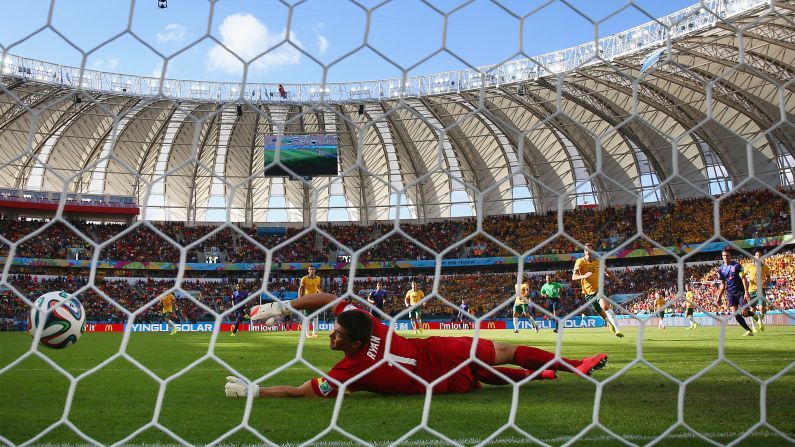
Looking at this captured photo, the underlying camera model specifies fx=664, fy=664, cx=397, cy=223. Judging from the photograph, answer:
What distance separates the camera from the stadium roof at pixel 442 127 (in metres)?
22.3

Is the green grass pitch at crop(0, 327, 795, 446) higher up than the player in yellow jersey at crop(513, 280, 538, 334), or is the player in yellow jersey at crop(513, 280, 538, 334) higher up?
the player in yellow jersey at crop(513, 280, 538, 334)

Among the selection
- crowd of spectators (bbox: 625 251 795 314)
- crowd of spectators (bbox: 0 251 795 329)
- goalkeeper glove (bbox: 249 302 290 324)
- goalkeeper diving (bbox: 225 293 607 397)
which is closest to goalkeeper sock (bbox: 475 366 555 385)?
goalkeeper diving (bbox: 225 293 607 397)

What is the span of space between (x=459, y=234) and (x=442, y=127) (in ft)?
29.1

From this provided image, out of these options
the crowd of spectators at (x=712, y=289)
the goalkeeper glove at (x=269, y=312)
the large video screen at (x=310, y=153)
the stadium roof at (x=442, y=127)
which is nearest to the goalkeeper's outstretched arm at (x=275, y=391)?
the goalkeeper glove at (x=269, y=312)

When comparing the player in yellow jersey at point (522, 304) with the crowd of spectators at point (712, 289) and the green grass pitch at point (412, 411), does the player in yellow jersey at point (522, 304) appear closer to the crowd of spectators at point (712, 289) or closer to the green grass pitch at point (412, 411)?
the green grass pitch at point (412, 411)

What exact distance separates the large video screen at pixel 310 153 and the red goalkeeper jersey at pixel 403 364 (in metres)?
22.9

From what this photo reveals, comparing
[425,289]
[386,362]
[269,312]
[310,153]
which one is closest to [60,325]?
[269,312]

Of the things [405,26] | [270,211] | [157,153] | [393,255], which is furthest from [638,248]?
[405,26]

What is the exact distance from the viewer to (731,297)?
947 cm

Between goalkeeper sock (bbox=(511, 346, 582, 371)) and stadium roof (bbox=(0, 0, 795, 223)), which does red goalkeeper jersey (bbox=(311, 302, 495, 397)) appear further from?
stadium roof (bbox=(0, 0, 795, 223))

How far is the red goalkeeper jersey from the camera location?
12.0 ft

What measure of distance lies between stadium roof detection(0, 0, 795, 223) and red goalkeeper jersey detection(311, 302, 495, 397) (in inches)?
672

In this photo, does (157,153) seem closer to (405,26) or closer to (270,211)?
(270,211)

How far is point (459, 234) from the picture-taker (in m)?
33.2
